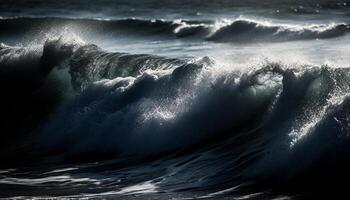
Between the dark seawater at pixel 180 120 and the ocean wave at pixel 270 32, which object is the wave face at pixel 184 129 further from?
the ocean wave at pixel 270 32

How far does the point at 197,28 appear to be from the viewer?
29.9m

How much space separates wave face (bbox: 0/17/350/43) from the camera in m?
25.8

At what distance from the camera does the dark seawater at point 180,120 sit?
12305mm

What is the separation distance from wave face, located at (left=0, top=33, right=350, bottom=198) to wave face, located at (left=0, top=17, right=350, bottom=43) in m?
6.89

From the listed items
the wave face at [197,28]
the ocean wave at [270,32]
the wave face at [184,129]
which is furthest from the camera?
the wave face at [197,28]

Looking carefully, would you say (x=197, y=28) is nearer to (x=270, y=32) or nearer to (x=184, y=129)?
(x=270, y=32)

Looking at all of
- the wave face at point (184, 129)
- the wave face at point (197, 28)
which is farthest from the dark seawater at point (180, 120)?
the wave face at point (197, 28)

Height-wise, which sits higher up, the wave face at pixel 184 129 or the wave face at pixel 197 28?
the wave face at pixel 197 28

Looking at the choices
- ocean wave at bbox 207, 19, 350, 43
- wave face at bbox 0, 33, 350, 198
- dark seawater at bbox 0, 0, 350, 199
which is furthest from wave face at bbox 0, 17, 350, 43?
wave face at bbox 0, 33, 350, 198

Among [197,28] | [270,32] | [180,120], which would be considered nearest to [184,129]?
[180,120]

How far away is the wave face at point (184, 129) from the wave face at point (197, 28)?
689cm

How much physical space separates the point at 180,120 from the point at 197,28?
14.5m

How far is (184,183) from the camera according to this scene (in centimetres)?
1307

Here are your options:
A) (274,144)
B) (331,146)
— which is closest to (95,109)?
(274,144)
